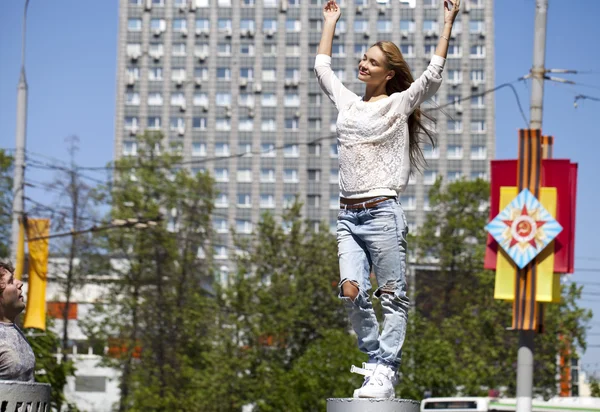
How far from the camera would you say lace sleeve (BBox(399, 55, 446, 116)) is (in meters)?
7.46

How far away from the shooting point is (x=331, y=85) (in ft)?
26.1

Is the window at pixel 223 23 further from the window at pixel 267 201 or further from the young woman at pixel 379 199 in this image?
the young woman at pixel 379 199

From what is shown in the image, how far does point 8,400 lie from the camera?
6297 mm

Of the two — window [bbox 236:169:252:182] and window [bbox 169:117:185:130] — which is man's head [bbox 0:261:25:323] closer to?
window [bbox 236:169:252:182]

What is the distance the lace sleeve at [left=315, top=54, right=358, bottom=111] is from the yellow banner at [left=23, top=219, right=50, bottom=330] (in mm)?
16047

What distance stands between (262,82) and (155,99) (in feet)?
29.8

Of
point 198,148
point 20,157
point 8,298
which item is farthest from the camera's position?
point 198,148

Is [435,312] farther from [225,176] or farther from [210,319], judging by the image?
[225,176]

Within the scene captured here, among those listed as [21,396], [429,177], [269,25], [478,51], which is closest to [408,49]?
[478,51]

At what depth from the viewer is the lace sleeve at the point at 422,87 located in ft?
24.5

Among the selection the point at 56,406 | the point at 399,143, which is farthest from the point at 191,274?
the point at 399,143

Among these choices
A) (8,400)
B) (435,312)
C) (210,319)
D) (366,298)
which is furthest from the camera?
(435,312)

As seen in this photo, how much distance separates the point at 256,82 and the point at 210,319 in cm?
5758

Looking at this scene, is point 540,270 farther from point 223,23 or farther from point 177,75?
point 223,23
